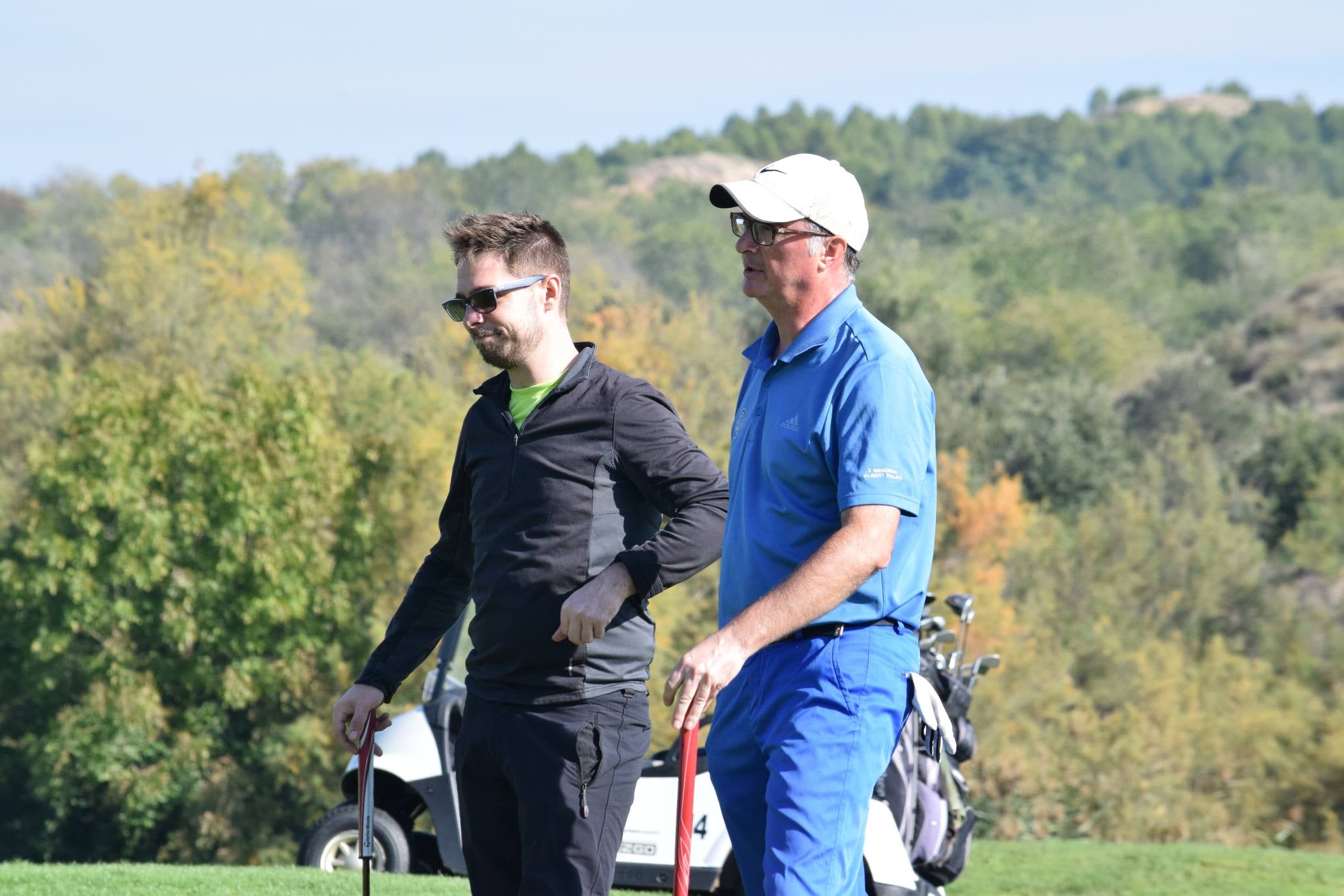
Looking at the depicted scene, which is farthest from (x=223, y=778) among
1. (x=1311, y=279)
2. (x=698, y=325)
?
(x=1311, y=279)

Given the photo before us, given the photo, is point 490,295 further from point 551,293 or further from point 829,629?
point 829,629

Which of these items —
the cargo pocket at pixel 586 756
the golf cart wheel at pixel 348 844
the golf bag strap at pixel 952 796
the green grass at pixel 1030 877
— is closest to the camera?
the cargo pocket at pixel 586 756

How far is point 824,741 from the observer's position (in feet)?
11.8

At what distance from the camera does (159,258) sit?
1951 inches

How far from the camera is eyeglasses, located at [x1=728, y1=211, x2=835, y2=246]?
3.82 meters

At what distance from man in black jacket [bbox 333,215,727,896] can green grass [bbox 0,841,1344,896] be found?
11.6ft

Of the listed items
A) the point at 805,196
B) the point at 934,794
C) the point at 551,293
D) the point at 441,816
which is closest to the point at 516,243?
the point at 551,293

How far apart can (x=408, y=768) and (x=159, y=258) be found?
43281 mm

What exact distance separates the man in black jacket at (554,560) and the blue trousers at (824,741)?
433 mm

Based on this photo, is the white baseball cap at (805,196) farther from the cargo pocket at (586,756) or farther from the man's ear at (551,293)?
the cargo pocket at (586,756)

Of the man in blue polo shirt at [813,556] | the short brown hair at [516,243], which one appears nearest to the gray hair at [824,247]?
the man in blue polo shirt at [813,556]

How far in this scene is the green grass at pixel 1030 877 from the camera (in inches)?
294

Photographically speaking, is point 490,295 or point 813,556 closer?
point 813,556

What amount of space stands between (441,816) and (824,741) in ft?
18.7
